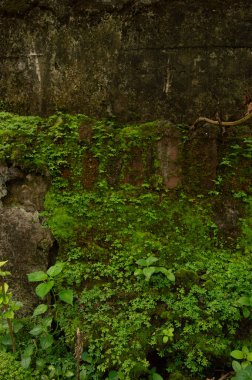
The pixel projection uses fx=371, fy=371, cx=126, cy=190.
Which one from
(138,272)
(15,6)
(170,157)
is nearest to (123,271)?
(138,272)

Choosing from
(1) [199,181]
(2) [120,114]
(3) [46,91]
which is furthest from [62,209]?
(3) [46,91]

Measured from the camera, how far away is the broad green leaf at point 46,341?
3391 mm

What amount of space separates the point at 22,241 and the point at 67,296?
1.10 meters

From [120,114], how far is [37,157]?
1.72m

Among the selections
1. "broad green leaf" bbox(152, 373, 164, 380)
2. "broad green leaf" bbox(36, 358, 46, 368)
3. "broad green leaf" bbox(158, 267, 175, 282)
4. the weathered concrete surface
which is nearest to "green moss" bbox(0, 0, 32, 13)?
the weathered concrete surface

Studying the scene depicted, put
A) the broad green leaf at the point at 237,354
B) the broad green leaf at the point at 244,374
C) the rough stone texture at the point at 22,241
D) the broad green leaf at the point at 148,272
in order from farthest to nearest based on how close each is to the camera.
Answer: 1. the rough stone texture at the point at 22,241
2. the broad green leaf at the point at 148,272
3. the broad green leaf at the point at 237,354
4. the broad green leaf at the point at 244,374

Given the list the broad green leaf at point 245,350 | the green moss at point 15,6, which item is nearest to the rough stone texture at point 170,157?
the broad green leaf at point 245,350

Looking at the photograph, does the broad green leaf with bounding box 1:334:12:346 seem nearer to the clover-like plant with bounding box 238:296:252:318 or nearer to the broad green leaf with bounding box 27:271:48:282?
the broad green leaf with bounding box 27:271:48:282

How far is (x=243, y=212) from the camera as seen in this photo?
443cm

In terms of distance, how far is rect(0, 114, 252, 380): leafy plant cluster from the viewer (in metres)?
3.33

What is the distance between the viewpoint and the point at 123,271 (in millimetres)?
3891

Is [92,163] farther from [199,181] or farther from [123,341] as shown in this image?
[123,341]

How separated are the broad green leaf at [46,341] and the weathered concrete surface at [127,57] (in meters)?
3.51

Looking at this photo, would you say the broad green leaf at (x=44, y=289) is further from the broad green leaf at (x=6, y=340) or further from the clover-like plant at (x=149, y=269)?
the clover-like plant at (x=149, y=269)
